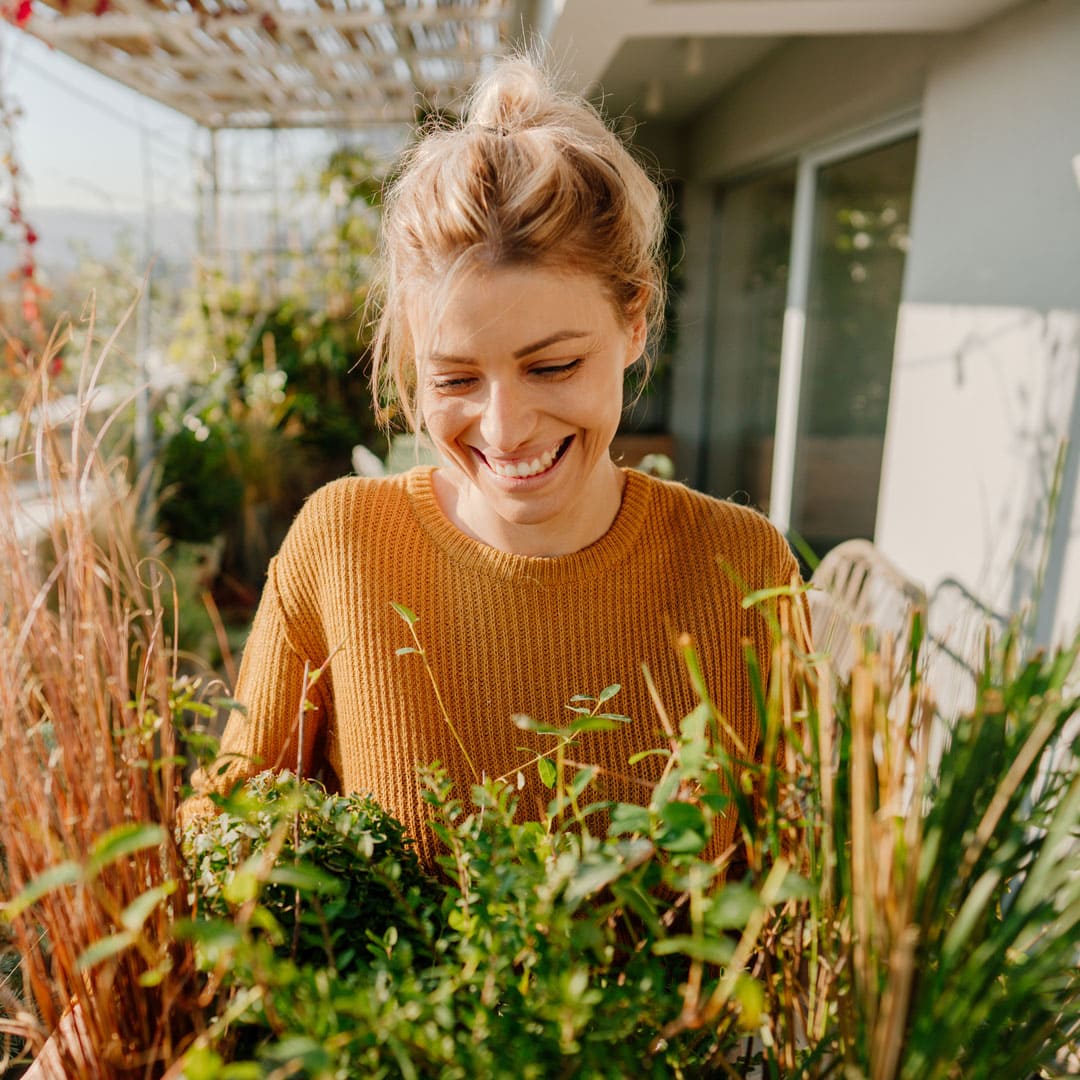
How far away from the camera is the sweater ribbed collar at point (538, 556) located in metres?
1.39

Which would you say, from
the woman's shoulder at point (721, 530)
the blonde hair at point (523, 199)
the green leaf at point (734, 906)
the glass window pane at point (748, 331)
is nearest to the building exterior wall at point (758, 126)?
the glass window pane at point (748, 331)

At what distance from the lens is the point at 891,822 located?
46cm

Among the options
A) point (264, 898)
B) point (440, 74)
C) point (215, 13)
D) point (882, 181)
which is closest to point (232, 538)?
point (215, 13)

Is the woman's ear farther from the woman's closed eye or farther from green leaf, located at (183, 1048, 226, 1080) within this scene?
green leaf, located at (183, 1048, 226, 1080)

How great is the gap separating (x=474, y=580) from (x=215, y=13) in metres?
5.17

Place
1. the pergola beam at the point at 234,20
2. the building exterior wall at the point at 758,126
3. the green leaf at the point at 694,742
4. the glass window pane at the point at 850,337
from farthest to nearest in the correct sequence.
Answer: the pergola beam at the point at 234,20, the glass window pane at the point at 850,337, the building exterior wall at the point at 758,126, the green leaf at the point at 694,742

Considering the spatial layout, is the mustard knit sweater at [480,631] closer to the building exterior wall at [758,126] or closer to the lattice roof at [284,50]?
the building exterior wall at [758,126]

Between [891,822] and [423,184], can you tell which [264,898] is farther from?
[423,184]

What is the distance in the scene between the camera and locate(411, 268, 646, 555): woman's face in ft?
3.62

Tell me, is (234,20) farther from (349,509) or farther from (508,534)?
(508,534)

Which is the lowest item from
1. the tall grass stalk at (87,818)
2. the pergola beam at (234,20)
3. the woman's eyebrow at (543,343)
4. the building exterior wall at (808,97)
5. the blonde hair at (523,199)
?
the tall grass stalk at (87,818)

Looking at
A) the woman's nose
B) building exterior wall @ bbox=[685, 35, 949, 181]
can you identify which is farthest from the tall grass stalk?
building exterior wall @ bbox=[685, 35, 949, 181]

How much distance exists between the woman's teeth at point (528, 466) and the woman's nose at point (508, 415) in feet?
0.21

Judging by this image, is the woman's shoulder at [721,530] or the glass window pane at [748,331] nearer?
the woman's shoulder at [721,530]
